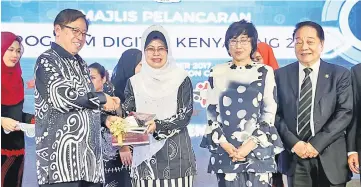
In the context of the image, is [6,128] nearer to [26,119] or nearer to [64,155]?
[26,119]

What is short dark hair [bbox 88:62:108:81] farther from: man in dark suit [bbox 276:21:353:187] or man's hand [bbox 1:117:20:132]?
man in dark suit [bbox 276:21:353:187]

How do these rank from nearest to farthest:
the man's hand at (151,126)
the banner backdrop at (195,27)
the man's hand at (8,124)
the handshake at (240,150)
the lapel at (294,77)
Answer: the handshake at (240,150) < the man's hand at (151,126) < the lapel at (294,77) < the man's hand at (8,124) < the banner backdrop at (195,27)

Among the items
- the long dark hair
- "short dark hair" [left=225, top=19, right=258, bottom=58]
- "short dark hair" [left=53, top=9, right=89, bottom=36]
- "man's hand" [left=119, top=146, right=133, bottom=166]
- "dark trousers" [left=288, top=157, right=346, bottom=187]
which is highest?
"short dark hair" [left=53, top=9, right=89, bottom=36]

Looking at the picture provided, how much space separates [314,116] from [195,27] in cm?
110

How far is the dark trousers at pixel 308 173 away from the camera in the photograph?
3344mm

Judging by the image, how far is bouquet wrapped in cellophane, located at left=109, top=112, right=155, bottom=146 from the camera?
3250mm

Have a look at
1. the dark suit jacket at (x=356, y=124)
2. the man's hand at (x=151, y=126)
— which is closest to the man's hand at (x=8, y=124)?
the man's hand at (x=151, y=126)

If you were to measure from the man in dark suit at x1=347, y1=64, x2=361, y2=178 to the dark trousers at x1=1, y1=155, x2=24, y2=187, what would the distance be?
220 cm

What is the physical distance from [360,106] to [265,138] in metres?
0.65

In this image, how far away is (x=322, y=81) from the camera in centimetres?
341

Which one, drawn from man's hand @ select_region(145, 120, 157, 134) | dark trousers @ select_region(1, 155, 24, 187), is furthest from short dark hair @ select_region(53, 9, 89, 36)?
dark trousers @ select_region(1, 155, 24, 187)

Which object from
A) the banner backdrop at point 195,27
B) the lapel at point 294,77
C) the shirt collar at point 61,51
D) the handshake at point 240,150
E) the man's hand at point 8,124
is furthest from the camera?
the banner backdrop at point 195,27

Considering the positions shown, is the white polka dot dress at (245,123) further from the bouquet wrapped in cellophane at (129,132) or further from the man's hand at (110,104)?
the man's hand at (110,104)

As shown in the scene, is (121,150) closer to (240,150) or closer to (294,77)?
(240,150)
